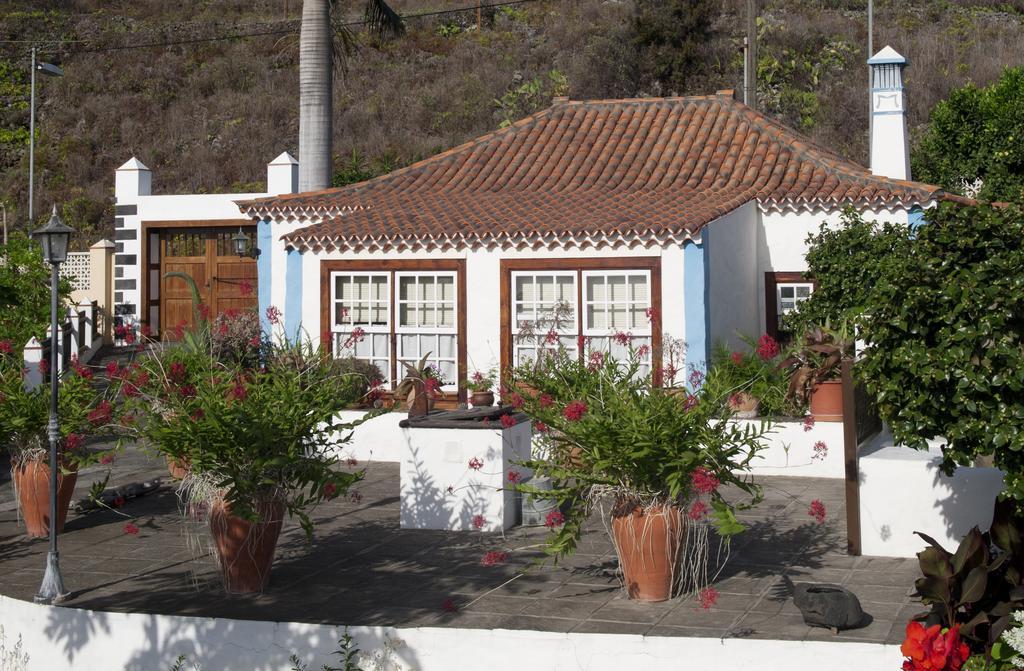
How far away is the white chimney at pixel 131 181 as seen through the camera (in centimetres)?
2284

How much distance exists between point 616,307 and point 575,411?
7590 mm

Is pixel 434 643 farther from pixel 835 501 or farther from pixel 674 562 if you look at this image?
pixel 835 501

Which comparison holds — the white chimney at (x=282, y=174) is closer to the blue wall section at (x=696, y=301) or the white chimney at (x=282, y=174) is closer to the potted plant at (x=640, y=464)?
the blue wall section at (x=696, y=301)

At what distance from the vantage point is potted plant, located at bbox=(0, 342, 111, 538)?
378 inches

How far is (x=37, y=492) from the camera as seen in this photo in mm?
10008

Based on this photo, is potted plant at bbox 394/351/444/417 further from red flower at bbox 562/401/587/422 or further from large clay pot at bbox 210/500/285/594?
red flower at bbox 562/401/587/422

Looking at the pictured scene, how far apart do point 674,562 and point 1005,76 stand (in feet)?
67.0

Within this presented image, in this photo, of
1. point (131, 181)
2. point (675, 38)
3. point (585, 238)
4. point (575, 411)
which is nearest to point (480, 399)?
point (585, 238)

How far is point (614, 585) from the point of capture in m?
8.13

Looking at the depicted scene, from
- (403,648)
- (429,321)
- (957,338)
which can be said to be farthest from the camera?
(429,321)

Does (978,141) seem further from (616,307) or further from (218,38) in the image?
(218,38)

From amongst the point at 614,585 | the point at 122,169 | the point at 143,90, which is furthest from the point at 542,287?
the point at 143,90

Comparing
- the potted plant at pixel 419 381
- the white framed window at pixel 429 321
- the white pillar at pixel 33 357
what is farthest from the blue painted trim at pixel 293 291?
the white pillar at pixel 33 357

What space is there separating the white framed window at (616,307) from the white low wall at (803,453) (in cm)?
216
